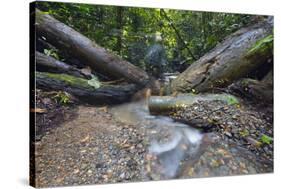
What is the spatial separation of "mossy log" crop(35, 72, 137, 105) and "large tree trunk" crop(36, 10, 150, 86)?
0.44 ft

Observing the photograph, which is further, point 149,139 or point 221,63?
point 221,63

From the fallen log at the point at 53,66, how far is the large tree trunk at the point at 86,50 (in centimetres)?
15

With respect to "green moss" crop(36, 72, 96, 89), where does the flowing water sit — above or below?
below

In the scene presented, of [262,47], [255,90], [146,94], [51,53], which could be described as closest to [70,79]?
[51,53]

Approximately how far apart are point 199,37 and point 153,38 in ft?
1.75

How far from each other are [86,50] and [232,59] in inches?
→ 64.5

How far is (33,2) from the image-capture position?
4172mm

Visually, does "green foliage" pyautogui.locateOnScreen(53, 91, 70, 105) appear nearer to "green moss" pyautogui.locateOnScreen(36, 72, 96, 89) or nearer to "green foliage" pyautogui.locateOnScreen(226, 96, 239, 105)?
"green moss" pyautogui.locateOnScreen(36, 72, 96, 89)

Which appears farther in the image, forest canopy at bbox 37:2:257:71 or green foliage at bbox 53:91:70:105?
forest canopy at bbox 37:2:257:71

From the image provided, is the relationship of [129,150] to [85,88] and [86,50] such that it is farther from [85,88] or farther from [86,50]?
[86,50]

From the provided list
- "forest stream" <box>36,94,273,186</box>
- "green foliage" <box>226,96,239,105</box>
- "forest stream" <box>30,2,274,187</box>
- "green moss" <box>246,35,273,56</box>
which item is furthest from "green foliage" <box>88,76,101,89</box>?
"green moss" <box>246,35,273,56</box>

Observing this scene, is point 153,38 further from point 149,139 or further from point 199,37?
point 149,139

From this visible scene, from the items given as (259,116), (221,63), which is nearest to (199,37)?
(221,63)

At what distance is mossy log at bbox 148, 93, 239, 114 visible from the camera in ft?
15.0
